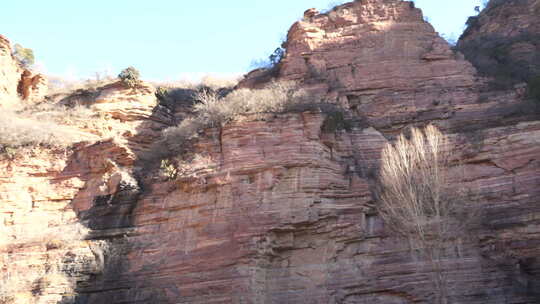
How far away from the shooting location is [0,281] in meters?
15.4

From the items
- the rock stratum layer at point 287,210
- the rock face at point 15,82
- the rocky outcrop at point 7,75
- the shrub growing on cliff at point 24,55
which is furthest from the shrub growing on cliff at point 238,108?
the shrub growing on cliff at point 24,55

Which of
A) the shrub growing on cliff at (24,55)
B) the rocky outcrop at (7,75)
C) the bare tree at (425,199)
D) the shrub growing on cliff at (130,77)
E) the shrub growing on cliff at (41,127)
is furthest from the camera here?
the shrub growing on cliff at (24,55)

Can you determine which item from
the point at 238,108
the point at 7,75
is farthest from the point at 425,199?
the point at 7,75

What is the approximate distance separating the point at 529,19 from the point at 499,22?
1.29 m

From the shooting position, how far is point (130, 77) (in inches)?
839

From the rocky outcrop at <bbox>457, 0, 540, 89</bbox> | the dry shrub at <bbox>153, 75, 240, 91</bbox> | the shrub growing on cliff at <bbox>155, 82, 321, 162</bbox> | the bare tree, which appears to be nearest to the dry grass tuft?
the shrub growing on cliff at <bbox>155, 82, 321, 162</bbox>

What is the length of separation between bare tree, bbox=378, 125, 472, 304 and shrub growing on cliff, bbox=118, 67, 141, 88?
34.9ft

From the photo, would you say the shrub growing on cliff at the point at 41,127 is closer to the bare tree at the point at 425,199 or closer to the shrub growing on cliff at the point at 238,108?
the shrub growing on cliff at the point at 238,108

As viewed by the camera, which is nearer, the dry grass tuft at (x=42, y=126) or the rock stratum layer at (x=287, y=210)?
the rock stratum layer at (x=287, y=210)

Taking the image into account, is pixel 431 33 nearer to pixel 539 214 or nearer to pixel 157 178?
pixel 539 214

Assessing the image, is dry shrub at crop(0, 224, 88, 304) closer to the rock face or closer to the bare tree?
the rock face

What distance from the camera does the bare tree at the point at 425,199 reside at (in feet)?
47.5

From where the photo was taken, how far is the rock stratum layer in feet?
47.5

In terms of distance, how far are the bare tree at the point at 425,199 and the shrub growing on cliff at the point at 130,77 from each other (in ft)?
34.9
